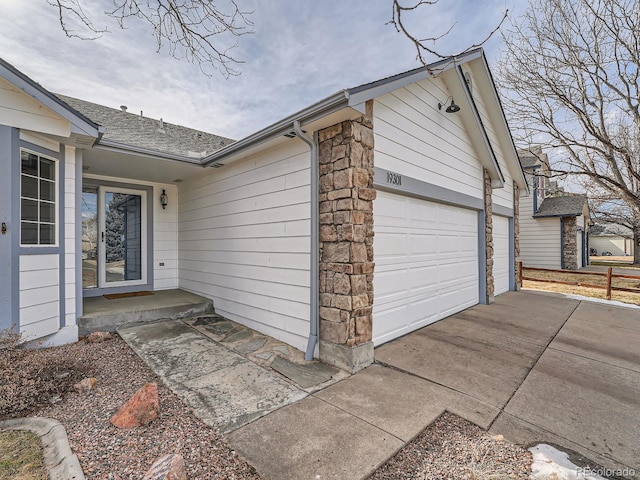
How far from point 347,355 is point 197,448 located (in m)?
1.80

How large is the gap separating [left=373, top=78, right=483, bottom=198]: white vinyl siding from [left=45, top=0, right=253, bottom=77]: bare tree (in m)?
1.94

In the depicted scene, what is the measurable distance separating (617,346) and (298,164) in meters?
5.27

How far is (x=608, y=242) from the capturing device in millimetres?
31469

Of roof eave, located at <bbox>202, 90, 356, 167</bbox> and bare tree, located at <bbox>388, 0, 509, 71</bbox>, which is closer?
bare tree, located at <bbox>388, 0, 509, 71</bbox>

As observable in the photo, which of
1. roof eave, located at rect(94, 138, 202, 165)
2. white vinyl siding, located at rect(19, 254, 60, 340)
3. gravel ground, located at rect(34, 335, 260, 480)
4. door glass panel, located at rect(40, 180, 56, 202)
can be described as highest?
roof eave, located at rect(94, 138, 202, 165)

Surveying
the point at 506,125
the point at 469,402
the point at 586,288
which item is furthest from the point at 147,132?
the point at 586,288

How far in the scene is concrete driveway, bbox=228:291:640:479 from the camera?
2209mm

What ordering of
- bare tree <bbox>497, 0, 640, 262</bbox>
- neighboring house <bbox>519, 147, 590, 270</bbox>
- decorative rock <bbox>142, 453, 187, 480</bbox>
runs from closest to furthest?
decorative rock <bbox>142, 453, 187, 480</bbox> → bare tree <bbox>497, 0, 640, 262</bbox> → neighboring house <bbox>519, 147, 590, 270</bbox>

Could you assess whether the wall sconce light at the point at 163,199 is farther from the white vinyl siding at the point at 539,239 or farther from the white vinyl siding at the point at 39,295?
the white vinyl siding at the point at 539,239

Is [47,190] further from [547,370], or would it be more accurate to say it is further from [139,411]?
[547,370]

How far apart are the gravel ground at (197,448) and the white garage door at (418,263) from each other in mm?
1842

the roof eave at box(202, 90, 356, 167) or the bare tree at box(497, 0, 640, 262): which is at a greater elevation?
the bare tree at box(497, 0, 640, 262)

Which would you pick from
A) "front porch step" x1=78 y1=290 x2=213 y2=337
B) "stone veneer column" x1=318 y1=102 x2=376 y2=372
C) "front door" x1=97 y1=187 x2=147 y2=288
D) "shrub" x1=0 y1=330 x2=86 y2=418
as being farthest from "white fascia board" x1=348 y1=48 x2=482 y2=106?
"front door" x1=97 y1=187 x2=147 y2=288

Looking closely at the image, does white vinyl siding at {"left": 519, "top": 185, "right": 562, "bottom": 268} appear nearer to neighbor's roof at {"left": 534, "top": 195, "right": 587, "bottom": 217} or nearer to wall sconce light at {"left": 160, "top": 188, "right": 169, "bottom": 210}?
neighbor's roof at {"left": 534, "top": 195, "right": 587, "bottom": 217}
